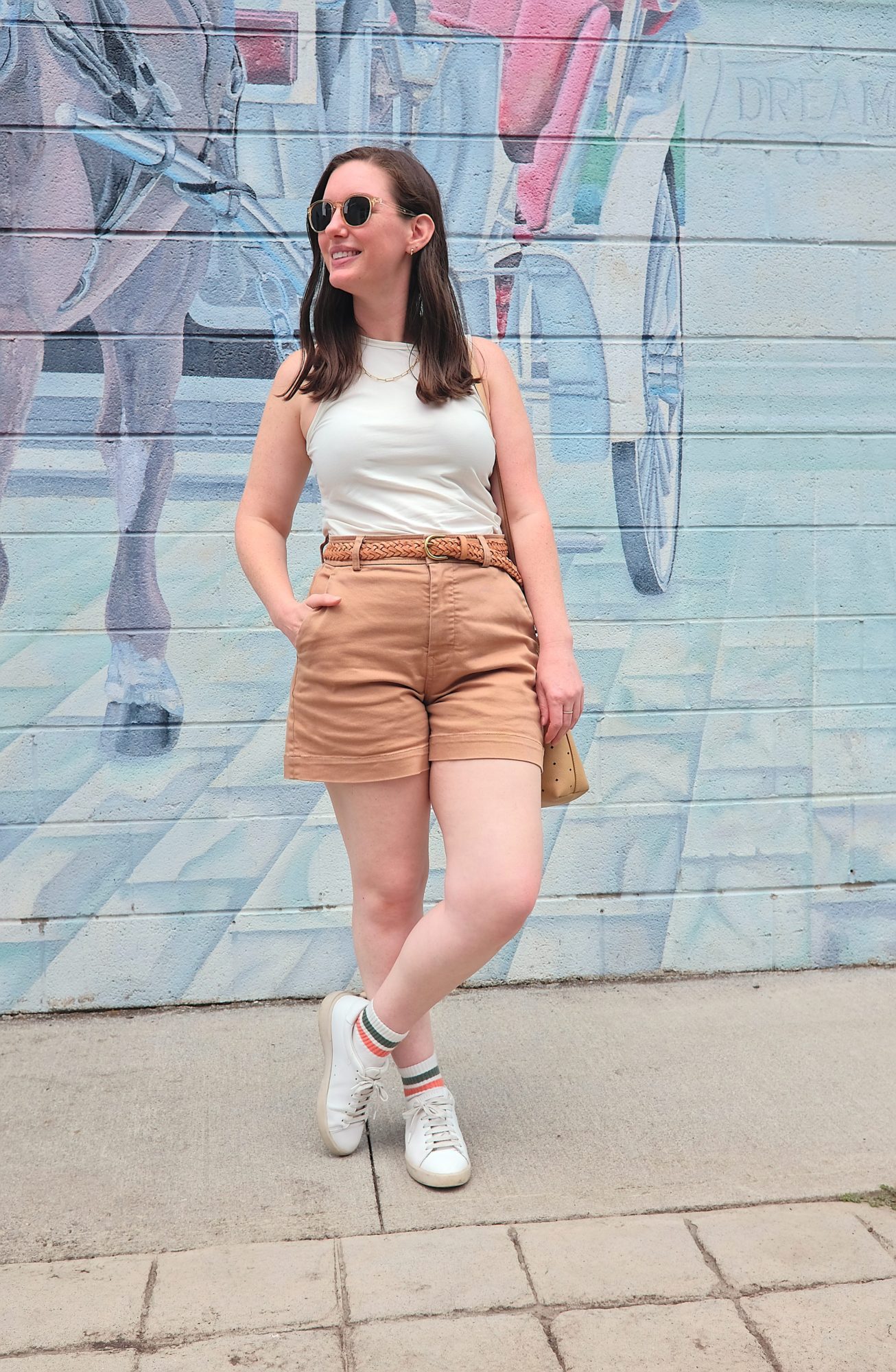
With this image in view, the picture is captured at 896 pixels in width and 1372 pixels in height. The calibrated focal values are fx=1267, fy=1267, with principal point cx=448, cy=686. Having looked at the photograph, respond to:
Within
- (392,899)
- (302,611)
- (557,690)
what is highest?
(302,611)

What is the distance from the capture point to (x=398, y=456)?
2.37 m

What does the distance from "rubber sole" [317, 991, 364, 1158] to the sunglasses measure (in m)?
1.55

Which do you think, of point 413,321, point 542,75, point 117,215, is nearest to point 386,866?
point 413,321

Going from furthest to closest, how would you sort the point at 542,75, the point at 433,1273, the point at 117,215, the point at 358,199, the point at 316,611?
1. the point at 542,75
2. the point at 117,215
3. the point at 316,611
4. the point at 358,199
5. the point at 433,1273

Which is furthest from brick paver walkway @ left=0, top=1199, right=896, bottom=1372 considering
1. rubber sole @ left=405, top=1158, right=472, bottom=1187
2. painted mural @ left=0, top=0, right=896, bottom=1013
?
painted mural @ left=0, top=0, right=896, bottom=1013

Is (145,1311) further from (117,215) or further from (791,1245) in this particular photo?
(117,215)

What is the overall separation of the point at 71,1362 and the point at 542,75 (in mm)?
3262

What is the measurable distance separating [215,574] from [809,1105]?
80.0 inches

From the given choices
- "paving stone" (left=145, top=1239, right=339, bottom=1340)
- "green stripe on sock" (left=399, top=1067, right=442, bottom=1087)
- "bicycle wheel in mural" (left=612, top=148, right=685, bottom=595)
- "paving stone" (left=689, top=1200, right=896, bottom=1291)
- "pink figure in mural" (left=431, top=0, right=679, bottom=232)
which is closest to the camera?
→ "paving stone" (left=145, top=1239, right=339, bottom=1340)

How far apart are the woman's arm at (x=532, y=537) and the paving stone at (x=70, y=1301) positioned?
1.24 m

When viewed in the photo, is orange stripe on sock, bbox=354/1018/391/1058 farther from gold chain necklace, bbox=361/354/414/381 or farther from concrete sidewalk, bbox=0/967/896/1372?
gold chain necklace, bbox=361/354/414/381

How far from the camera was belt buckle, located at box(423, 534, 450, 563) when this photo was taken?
2369mm

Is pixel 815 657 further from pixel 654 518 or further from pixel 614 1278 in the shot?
pixel 614 1278

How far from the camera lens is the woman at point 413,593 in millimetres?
2369
